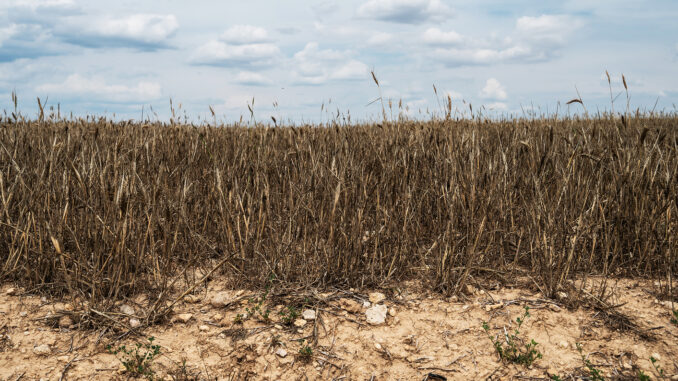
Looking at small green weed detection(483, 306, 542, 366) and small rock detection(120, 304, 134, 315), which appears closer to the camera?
small green weed detection(483, 306, 542, 366)

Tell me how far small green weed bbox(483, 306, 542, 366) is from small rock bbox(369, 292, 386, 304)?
0.54 meters

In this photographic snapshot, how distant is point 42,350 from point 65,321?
22 centimetres

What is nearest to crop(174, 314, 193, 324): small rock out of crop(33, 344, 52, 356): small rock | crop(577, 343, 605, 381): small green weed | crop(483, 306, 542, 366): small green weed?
crop(33, 344, 52, 356): small rock

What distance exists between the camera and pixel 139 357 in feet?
7.01

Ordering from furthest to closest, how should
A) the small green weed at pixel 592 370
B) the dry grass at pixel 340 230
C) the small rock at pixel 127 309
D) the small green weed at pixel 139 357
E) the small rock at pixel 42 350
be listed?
the dry grass at pixel 340 230 → the small rock at pixel 127 309 → the small rock at pixel 42 350 → the small green weed at pixel 139 357 → the small green weed at pixel 592 370

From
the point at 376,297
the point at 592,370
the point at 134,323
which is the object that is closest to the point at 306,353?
the point at 376,297

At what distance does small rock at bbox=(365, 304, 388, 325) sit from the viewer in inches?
94.7

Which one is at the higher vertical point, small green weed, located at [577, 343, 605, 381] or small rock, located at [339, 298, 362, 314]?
small rock, located at [339, 298, 362, 314]

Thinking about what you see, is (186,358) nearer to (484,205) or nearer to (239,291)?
(239,291)

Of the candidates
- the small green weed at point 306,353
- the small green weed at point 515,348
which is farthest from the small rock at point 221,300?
the small green weed at point 515,348

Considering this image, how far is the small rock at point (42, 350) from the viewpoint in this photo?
2.28 meters

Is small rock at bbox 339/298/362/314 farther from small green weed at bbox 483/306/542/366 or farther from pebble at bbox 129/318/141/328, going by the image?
pebble at bbox 129/318/141/328

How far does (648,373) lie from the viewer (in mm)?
2123

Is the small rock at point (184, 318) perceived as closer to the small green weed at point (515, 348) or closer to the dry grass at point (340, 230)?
the dry grass at point (340, 230)
